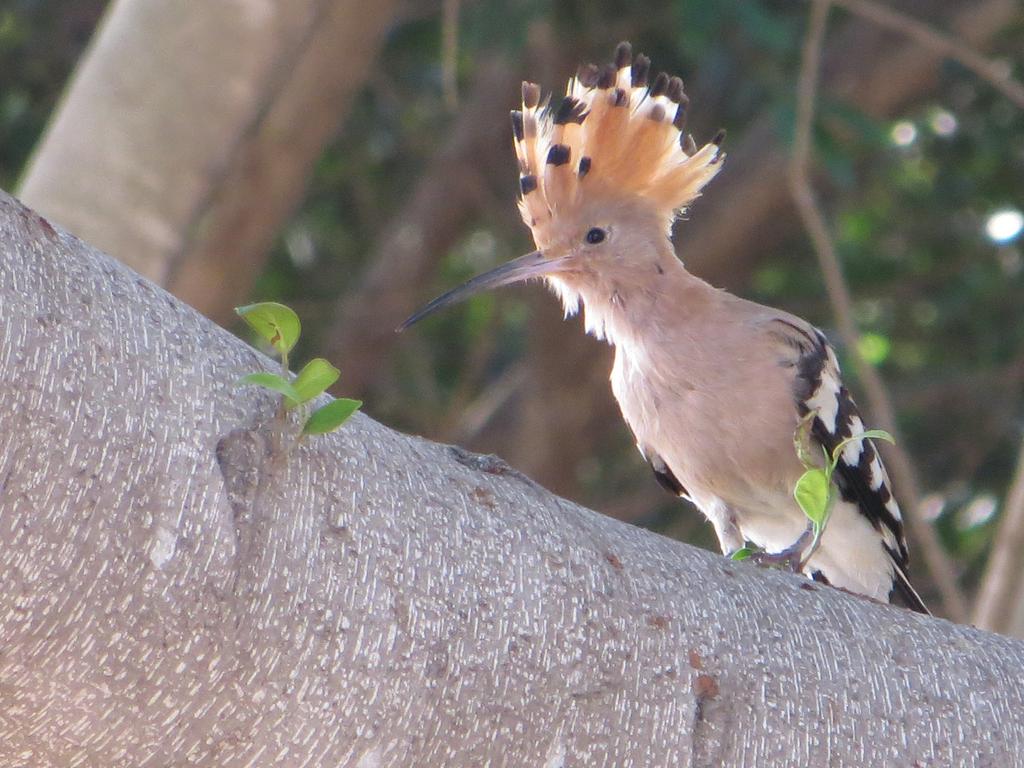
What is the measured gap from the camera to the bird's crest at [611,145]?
9.59 ft

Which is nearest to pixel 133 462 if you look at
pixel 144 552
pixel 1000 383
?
pixel 144 552

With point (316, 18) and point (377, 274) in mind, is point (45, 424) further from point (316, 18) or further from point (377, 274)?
point (377, 274)

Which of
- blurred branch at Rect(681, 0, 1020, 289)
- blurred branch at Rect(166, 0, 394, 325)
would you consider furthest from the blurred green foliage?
blurred branch at Rect(166, 0, 394, 325)

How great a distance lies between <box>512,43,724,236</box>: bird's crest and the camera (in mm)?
2922

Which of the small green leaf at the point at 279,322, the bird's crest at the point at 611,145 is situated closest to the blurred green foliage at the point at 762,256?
the bird's crest at the point at 611,145

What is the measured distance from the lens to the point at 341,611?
4.19 feet

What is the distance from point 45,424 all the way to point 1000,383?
4683 mm

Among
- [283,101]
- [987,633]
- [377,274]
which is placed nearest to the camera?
[987,633]

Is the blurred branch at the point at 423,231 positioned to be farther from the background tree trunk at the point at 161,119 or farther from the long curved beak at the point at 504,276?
the long curved beak at the point at 504,276

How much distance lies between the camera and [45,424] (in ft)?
3.87

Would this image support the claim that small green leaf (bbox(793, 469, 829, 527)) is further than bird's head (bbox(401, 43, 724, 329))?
No

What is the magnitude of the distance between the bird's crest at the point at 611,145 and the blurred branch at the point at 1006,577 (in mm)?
1087

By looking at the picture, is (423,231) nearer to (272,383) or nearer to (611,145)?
(611,145)

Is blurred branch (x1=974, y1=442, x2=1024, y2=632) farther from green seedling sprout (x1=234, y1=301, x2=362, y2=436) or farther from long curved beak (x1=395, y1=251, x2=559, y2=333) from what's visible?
green seedling sprout (x1=234, y1=301, x2=362, y2=436)
